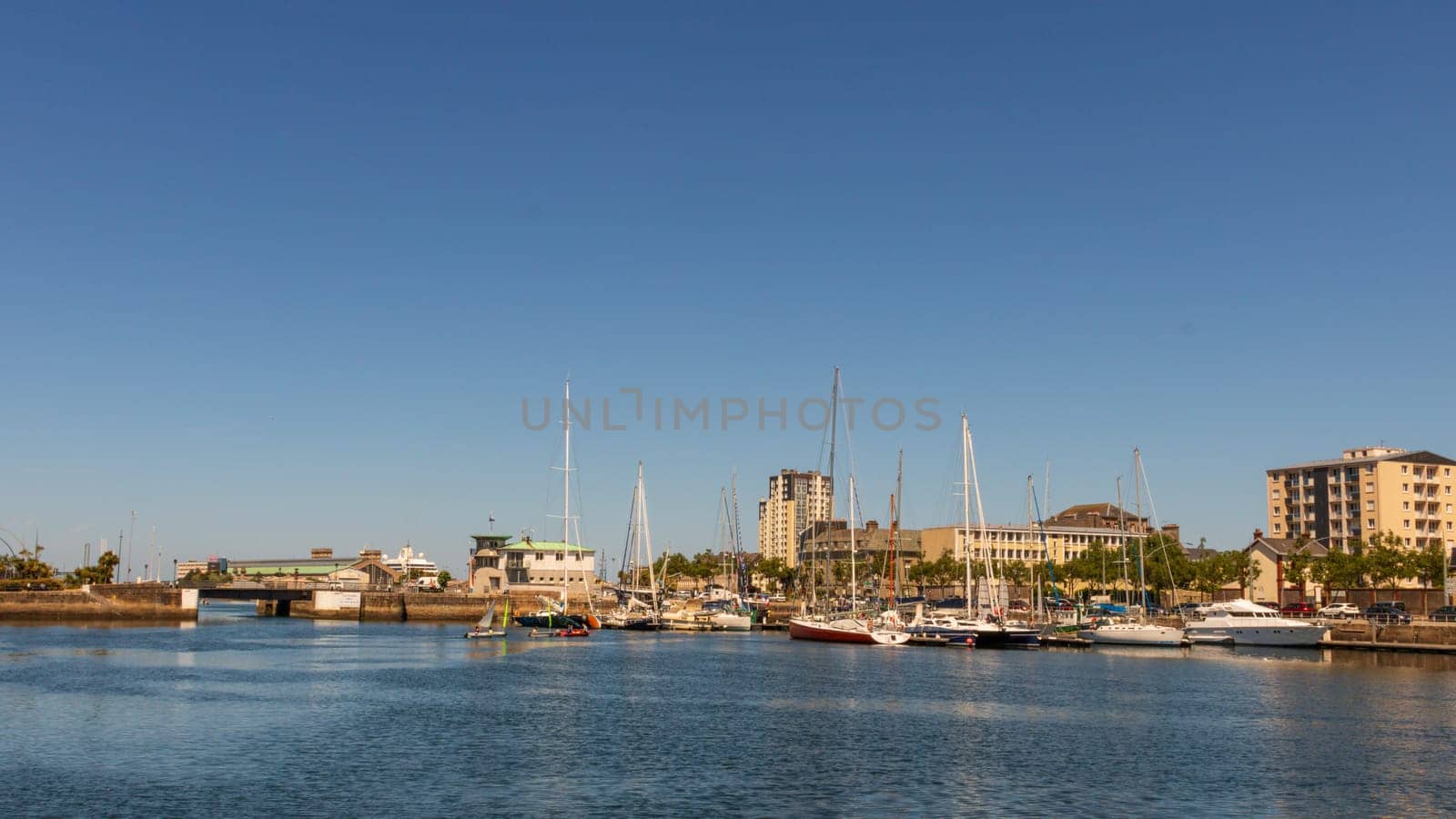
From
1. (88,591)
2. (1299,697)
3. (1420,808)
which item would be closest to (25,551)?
(88,591)

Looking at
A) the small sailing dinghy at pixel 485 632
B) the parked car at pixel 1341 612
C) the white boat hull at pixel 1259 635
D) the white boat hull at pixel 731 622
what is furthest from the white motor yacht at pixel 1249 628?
the small sailing dinghy at pixel 485 632

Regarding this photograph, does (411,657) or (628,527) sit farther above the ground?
(628,527)

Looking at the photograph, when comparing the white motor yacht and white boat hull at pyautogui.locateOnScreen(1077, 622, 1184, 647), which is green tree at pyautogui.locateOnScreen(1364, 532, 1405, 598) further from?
white boat hull at pyautogui.locateOnScreen(1077, 622, 1184, 647)

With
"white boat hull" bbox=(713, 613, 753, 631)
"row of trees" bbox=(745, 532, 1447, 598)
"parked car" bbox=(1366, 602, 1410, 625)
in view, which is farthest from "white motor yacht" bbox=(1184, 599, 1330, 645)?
"white boat hull" bbox=(713, 613, 753, 631)

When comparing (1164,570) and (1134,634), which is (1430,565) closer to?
(1164,570)

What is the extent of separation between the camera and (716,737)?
59.8 m

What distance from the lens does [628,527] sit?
188750mm

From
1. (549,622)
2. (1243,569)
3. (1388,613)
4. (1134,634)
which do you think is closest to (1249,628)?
(1134,634)

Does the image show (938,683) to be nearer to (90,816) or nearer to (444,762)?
(444,762)

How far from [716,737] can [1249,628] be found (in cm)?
9883

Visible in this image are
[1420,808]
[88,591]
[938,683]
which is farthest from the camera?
[88,591]

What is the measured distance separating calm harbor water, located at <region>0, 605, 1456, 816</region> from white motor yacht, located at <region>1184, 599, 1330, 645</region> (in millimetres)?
21986

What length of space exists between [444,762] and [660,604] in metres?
148

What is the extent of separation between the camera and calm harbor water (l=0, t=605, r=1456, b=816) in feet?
144
